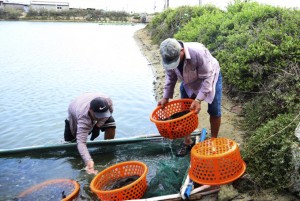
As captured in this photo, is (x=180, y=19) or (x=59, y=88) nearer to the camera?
(x=59, y=88)

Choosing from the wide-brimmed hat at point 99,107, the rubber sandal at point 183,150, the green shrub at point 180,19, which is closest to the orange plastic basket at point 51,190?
the wide-brimmed hat at point 99,107

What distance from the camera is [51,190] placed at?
171 inches

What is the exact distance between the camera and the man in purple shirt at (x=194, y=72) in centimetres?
378

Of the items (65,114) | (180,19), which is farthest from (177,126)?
(180,19)

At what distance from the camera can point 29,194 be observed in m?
4.30

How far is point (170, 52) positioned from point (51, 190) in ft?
8.27

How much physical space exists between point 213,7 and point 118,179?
44.3ft

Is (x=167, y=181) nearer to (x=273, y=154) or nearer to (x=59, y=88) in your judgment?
(x=273, y=154)

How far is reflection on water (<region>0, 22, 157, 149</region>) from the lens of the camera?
7094mm

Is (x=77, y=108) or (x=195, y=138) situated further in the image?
(x=195, y=138)

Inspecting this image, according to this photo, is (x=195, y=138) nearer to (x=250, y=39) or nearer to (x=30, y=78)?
(x=250, y=39)

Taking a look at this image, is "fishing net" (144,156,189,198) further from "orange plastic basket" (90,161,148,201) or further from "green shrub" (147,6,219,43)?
"green shrub" (147,6,219,43)

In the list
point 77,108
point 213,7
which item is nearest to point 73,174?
point 77,108

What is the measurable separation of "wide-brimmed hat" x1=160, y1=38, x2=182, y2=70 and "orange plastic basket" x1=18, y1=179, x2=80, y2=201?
6.63ft
